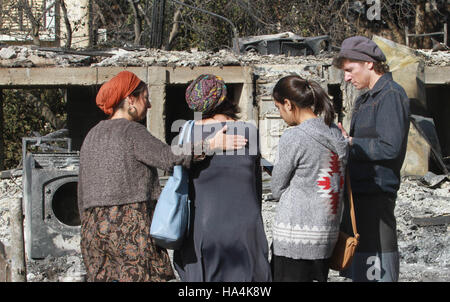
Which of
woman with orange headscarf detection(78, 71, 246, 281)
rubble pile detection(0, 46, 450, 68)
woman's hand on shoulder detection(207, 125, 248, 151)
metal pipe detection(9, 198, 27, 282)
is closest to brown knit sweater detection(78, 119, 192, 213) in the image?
woman with orange headscarf detection(78, 71, 246, 281)

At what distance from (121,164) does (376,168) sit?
136 centimetres

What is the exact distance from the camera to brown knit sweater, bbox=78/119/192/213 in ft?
10.7

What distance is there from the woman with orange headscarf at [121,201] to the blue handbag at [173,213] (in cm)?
10

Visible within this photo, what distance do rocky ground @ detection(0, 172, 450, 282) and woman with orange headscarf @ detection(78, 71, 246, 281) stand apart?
0.27m

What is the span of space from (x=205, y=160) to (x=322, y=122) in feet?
2.10

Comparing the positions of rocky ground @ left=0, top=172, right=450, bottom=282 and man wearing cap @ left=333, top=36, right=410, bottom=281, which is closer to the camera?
man wearing cap @ left=333, top=36, right=410, bottom=281

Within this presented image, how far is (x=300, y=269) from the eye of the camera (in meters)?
3.14

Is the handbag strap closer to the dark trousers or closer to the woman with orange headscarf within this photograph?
the dark trousers

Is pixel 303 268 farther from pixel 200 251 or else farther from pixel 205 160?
pixel 205 160

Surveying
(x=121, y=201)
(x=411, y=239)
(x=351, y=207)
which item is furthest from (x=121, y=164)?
(x=411, y=239)

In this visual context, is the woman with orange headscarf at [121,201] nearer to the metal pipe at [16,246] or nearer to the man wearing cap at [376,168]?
the metal pipe at [16,246]

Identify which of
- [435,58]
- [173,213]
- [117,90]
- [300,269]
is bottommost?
[300,269]

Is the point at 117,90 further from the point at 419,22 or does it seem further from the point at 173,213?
the point at 419,22
